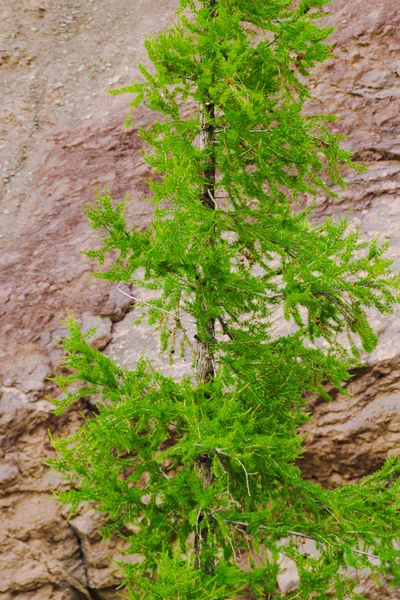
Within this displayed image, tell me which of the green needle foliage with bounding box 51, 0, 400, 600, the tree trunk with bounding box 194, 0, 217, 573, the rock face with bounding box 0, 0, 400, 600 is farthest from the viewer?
the rock face with bounding box 0, 0, 400, 600

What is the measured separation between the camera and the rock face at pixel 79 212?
378 inches

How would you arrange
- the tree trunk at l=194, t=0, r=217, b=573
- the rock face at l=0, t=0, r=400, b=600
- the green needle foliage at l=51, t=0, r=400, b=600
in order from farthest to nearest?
the rock face at l=0, t=0, r=400, b=600 → the tree trunk at l=194, t=0, r=217, b=573 → the green needle foliage at l=51, t=0, r=400, b=600

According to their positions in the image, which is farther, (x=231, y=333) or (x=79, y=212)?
(x=79, y=212)

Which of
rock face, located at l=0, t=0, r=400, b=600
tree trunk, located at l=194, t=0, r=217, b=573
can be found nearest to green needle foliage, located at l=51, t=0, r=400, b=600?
tree trunk, located at l=194, t=0, r=217, b=573

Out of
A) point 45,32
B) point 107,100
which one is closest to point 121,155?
point 107,100

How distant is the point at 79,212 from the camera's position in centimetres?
1341

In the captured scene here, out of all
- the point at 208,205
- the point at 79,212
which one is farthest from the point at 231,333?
the point at 79,212

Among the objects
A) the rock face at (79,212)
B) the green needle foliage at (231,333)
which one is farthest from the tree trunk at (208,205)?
the rock face at (79,212)

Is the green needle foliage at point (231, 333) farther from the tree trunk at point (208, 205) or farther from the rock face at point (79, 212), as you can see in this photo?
the rock face at point (79, 212)

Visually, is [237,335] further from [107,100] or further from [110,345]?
[107,100]

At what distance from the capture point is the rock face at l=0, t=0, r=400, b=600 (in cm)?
960

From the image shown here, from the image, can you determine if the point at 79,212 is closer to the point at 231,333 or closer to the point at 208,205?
the point at 208,205

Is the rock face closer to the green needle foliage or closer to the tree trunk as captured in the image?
the green needle foliage

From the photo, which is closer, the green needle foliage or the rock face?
the green needle foliage
